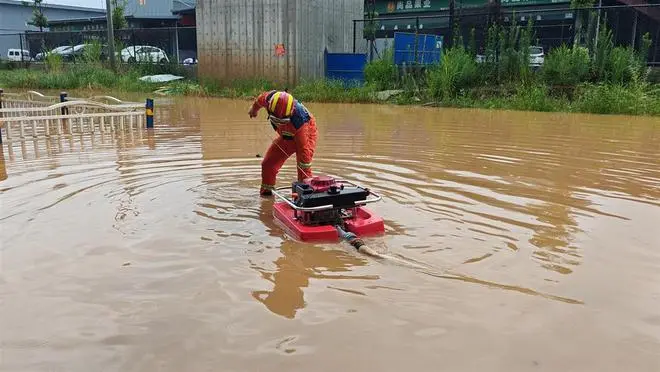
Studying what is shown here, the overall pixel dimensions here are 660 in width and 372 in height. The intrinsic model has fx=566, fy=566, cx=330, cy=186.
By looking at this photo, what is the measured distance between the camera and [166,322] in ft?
11.6

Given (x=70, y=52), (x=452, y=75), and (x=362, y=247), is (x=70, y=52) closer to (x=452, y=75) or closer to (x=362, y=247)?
(x=452, y=75)

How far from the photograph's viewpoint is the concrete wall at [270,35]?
22.2 meters

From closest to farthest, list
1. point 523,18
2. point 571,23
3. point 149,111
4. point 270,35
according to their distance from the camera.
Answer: point 149,111 < point 571,23 < point 270,35 < point 523,18

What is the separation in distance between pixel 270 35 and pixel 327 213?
730 inches

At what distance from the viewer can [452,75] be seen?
60.8 ft

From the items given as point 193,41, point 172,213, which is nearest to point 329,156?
point 172,213

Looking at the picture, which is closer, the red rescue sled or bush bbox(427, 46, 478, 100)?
the red rescue sled

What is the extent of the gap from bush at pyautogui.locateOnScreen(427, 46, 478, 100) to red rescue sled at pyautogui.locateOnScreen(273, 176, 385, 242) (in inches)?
551

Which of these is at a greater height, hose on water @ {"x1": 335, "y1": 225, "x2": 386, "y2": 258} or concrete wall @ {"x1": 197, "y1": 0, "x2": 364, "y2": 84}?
concrete wall @ {"x1": 197, "y1": 0, "x2": 364, "y2": 84}

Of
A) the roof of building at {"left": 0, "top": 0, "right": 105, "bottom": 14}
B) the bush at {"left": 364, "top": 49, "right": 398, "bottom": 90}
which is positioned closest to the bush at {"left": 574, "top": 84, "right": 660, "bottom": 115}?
the bush at {"left": 364, "top": 49, "right": 398, "bottom": 90}

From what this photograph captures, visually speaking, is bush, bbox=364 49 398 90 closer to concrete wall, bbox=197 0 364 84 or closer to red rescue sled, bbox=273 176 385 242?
concrete wall, bbox=197 0 364 84

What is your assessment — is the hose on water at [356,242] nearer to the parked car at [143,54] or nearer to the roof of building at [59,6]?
the parked car at [143,54]

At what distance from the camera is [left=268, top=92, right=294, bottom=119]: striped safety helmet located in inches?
241

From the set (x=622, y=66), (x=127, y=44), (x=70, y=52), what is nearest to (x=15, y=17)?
(x=70, y=52)
